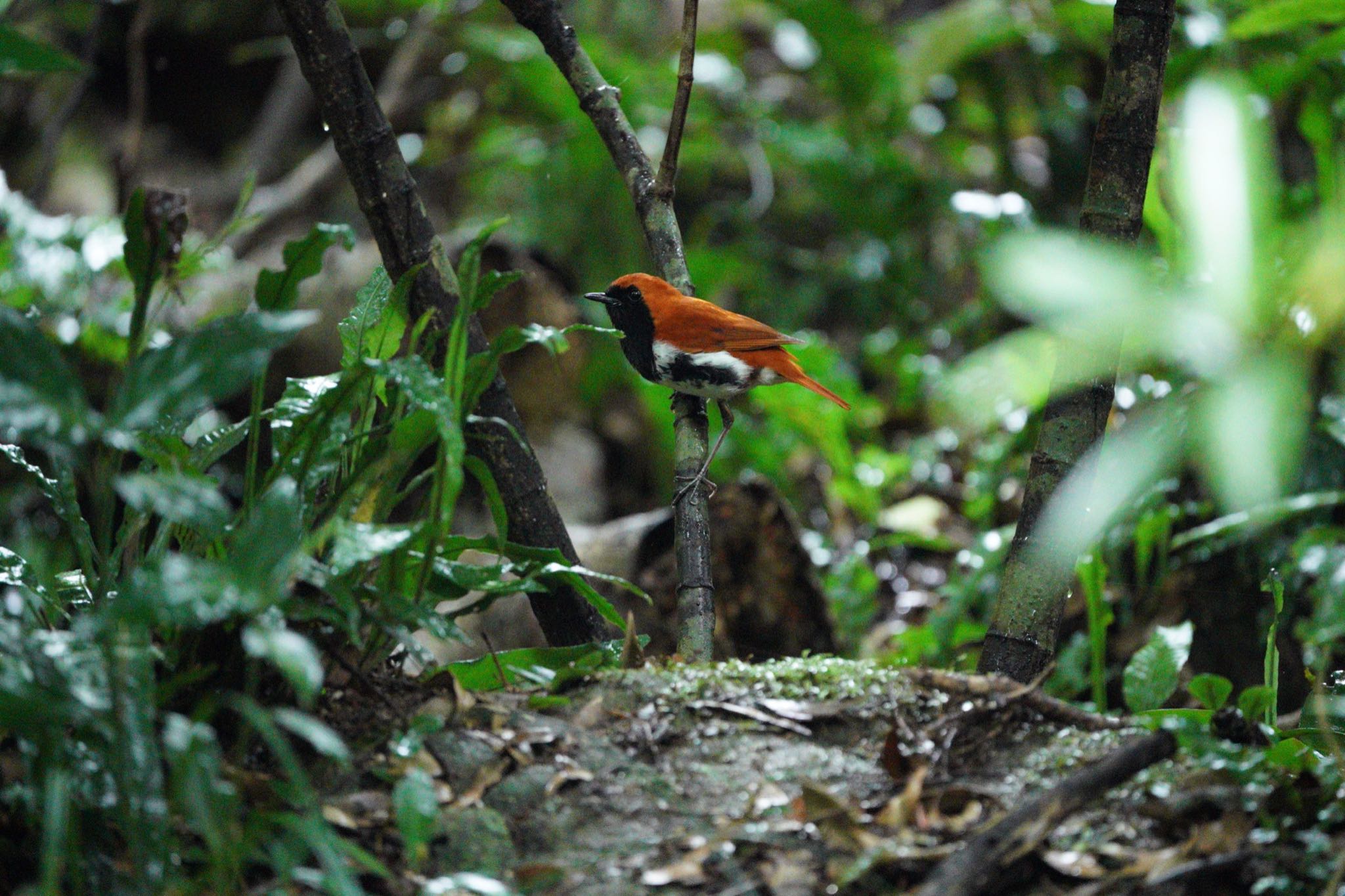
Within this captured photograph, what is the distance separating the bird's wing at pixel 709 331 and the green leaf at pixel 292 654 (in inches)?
69.3

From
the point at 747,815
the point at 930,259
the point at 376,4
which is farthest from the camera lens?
the point at 376,4

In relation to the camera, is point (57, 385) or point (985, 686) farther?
point (985, 686)

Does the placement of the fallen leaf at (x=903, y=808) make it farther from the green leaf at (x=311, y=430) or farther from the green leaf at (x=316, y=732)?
the green leaf at (x=311, y=430)

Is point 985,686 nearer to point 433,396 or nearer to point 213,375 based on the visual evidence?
point 433,396

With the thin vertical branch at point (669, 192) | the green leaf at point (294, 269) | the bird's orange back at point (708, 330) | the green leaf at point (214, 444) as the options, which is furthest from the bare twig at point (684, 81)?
the green leaf at point (214, 444)

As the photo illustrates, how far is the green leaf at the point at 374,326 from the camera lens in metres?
2.14

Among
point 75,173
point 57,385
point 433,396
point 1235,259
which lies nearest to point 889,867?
point 433,396

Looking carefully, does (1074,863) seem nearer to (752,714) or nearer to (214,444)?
(752,714)

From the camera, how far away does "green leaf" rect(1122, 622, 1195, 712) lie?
261 centimetres

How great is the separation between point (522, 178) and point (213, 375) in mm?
6532

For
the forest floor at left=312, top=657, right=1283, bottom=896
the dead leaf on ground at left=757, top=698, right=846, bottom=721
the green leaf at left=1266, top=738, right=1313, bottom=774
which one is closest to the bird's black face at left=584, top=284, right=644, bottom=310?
the forest floor at left=312, top=657, right=1283, bottom=896

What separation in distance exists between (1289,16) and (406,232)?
3.18 m

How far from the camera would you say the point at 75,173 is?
846cm

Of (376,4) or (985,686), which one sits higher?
(376,4)
